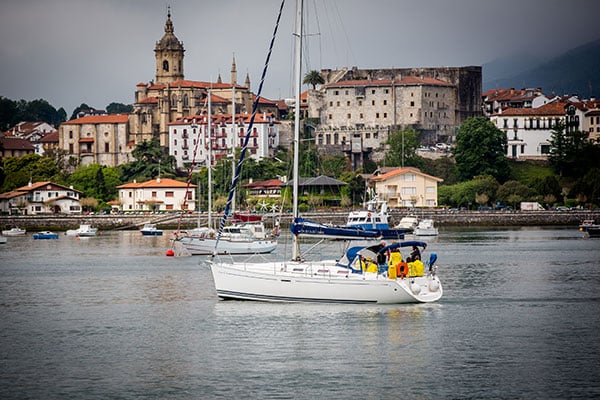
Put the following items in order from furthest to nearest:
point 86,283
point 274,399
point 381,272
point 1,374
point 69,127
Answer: point 69,127
point 86,283
point 381,272
point 1,374
point 274,399

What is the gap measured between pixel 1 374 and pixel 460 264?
121 ft

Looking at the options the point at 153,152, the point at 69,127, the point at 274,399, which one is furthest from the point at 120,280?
the point at 69,127

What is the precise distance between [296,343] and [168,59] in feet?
478

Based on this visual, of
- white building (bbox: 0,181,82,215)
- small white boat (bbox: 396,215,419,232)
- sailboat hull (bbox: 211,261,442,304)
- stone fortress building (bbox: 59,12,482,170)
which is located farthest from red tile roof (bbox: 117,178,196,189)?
sailboat hull (bbox: 211,261,442,304)

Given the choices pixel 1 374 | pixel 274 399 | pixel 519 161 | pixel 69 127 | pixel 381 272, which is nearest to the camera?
pixel 274 399

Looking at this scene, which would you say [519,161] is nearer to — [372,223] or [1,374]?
[372,223]

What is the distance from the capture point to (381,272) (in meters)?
42.9

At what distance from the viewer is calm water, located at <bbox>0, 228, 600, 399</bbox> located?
3195cm

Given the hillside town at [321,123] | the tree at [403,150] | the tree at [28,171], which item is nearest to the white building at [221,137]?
the hillside town at [321,123]

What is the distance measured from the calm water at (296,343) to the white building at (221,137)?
3704 inches

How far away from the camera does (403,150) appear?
146500mm

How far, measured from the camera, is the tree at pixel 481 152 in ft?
456

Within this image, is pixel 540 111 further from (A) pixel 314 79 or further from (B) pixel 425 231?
(B) pixel 425 231

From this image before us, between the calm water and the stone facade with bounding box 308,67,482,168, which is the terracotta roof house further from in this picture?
the calm water
